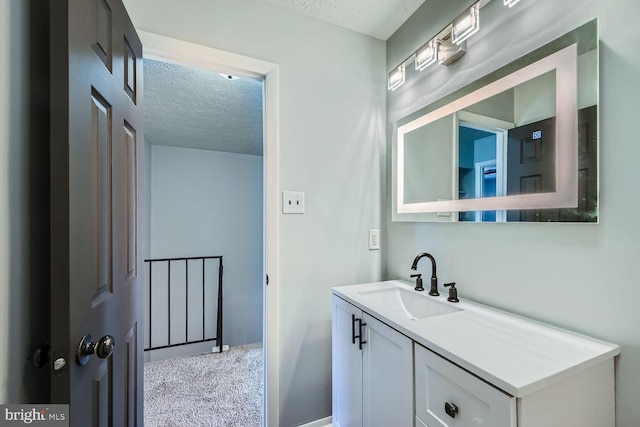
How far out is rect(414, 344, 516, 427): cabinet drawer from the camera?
0.65 meters

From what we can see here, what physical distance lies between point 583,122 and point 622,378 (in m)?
0.78

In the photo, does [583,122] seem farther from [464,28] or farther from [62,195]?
[62,195]

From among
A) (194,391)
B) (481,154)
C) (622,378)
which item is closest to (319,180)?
(481,154)

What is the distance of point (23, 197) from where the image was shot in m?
0.68

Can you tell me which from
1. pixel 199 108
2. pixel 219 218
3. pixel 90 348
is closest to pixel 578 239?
pixel 90 348

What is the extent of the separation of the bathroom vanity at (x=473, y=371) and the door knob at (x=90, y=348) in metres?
0.91

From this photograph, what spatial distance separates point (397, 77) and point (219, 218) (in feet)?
8.99

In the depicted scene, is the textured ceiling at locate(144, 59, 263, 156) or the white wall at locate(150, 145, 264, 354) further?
the white wall at locate(150, 145, 264, 354)

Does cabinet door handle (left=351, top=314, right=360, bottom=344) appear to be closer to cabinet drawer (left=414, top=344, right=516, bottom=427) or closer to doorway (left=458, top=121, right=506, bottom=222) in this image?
cabinet drawer (left=414, top=344, right=516, bottom=427)

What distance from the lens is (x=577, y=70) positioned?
2.92ft

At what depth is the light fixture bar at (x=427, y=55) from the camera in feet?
4.66

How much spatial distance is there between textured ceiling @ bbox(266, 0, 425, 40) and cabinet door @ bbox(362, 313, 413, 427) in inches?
65.1

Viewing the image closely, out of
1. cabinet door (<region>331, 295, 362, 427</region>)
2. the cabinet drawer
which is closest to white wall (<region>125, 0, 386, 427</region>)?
cabinet door (<region>331, 295, 362, 427</region>)

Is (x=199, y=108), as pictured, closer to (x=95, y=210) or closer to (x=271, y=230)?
(x=271, y=230)
